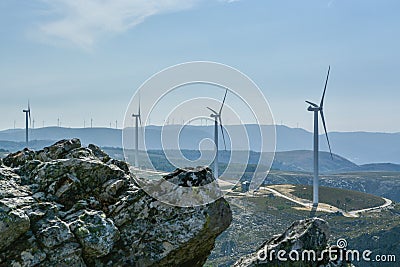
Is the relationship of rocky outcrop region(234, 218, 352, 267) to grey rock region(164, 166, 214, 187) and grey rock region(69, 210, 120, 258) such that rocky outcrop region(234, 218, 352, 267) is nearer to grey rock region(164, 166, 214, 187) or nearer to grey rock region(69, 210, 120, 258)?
grey rock region(164, 166, 214, 187)

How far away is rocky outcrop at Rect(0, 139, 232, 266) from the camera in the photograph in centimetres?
1407

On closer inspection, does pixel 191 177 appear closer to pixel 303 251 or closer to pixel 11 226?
pixel 303 251

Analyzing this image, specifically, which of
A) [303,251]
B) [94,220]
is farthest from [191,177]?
[303,251]

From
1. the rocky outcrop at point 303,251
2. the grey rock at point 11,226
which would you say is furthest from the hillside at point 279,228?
the grey rock at point 11,226

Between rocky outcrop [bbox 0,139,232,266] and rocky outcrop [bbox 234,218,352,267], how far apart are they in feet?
5.77

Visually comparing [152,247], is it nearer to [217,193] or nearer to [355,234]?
[217,193]

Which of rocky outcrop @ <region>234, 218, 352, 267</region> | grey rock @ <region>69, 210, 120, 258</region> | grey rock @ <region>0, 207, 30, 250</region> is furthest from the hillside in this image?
grey rock @ <region>0, 207, 30, 250</region>

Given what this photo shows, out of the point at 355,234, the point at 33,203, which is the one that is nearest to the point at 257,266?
the point at 33,203

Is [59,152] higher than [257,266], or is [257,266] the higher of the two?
[59,152]

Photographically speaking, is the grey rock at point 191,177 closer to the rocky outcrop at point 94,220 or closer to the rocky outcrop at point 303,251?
the rocky outcrop at point 94,220

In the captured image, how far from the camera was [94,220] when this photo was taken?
1485 cm

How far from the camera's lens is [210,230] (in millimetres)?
15562

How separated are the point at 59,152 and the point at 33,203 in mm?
4719

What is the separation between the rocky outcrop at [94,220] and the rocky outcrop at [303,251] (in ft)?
5.77
